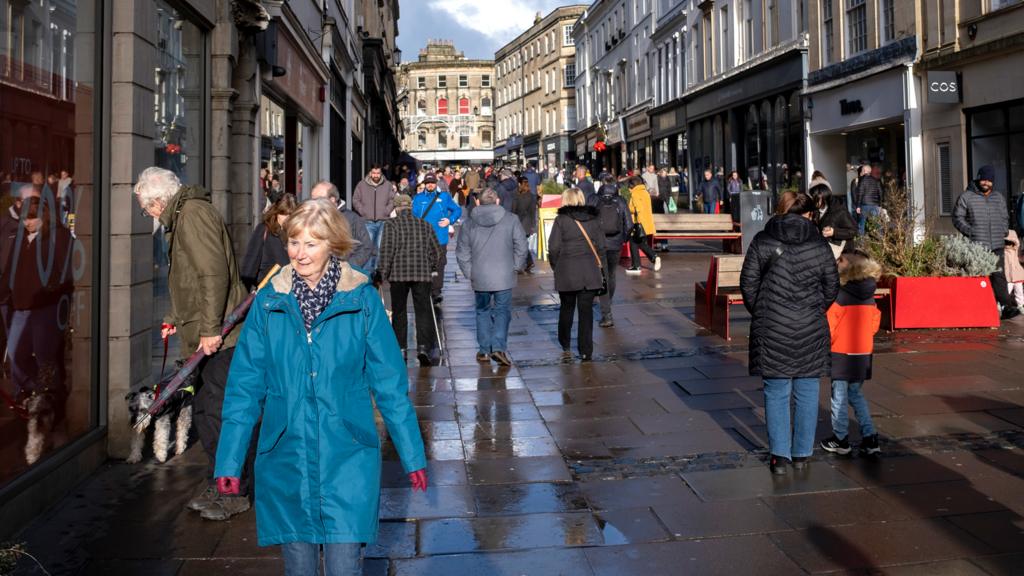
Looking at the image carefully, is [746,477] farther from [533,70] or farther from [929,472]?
[533,70]

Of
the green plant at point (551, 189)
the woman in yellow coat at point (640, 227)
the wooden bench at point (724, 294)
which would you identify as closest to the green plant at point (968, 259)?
the wooden bench at point (724, 294)

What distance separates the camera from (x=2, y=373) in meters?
5.44

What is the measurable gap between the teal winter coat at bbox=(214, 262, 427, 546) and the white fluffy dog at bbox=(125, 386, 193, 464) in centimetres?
262

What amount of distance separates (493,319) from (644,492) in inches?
182

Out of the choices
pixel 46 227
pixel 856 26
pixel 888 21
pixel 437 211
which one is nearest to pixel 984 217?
pixel 437 211

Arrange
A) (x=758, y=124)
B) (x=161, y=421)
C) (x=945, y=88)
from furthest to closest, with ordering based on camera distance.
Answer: (x=758, y=124), (x=945, y=88), (x=161, y=421)

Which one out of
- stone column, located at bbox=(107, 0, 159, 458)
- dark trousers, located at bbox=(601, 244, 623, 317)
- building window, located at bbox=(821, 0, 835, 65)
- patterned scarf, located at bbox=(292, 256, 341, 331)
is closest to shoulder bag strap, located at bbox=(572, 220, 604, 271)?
dark trousers, located at bbox=(601, 244, 623, 317)

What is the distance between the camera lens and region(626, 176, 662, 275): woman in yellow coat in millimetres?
19078

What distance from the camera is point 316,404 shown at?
3654 millimetres

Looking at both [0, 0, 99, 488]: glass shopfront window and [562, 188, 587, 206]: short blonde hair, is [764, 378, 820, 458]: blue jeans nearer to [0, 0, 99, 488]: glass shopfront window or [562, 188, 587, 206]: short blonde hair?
[0, 0, 99, 488]: glass shopfront window

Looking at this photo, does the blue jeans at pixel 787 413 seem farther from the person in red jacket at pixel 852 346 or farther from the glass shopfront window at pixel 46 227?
the glass shopfront window at pixel 46 227

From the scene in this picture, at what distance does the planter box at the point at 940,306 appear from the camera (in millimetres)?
11438

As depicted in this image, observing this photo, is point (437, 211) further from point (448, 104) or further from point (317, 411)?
point (448, 104)

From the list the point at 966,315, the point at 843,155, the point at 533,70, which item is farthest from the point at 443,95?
the point at 966,315
